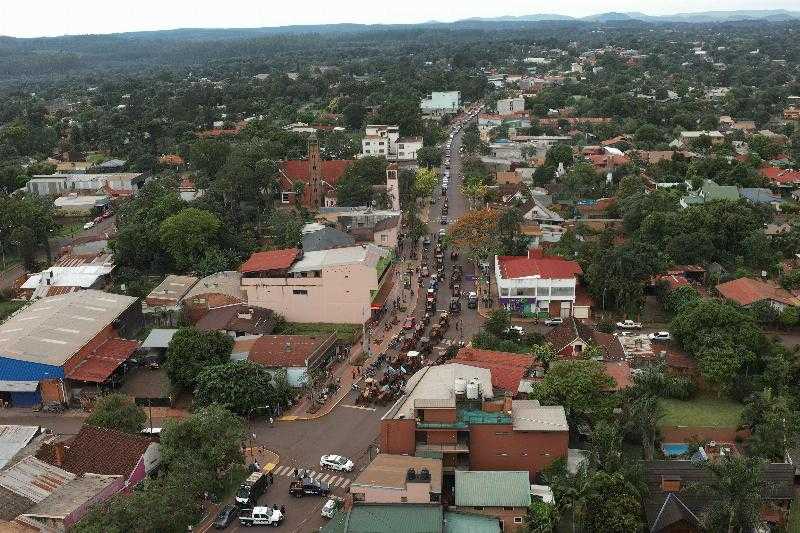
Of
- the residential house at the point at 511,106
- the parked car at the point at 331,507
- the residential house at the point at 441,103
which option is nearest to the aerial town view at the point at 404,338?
the parked car at the point at 331,507

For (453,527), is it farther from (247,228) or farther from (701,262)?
(247,228)

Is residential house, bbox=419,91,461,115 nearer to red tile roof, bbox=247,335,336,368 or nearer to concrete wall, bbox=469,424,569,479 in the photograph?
red tile roof, bbox=247,335,336,368

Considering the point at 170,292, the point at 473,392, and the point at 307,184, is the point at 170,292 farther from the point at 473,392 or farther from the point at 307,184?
the point at 473,392

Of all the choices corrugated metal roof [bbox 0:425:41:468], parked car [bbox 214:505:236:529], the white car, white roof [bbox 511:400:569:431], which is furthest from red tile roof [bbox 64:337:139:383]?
white roof [bbox 511:400:569:431]

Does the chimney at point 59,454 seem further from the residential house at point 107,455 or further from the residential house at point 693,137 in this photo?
the residential house at point 693,137

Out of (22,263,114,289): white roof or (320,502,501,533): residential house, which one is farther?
(22,263,114,289): white roof

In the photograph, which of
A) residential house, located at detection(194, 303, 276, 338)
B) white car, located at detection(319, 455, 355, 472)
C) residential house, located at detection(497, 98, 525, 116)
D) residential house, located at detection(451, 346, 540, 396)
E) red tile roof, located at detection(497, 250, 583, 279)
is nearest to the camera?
white car, located at detection(319, 455, 355, 472)
